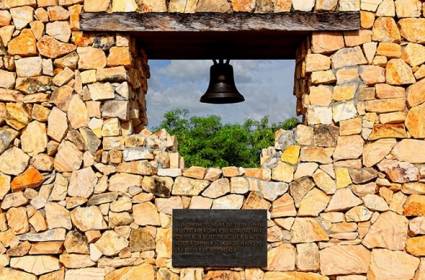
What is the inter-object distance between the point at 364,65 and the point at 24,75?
2.96 m

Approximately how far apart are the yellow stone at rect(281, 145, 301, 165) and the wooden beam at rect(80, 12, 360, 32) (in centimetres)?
102

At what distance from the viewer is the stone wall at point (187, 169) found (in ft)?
16.3

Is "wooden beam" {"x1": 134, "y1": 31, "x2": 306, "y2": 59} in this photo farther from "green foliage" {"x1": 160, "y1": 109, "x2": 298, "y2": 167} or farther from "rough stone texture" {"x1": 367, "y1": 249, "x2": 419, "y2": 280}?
"green foliage" {"x1": 160, "y1": 109, "x2": 298, "y2": 167}

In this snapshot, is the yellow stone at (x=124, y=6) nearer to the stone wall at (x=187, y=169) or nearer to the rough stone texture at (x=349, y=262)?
the stone wall at (x=187, y=169)

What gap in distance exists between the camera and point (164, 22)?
5.04m

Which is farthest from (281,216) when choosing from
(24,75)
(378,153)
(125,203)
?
(24,75)

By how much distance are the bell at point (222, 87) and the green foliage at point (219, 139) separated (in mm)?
11414

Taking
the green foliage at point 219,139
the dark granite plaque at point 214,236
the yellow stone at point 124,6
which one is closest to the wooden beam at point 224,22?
the yellow stone at point 124,6

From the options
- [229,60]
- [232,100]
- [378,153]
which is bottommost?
[378,153]

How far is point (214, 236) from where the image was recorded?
500cm

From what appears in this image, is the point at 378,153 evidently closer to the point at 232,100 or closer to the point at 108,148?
the point at 232,100

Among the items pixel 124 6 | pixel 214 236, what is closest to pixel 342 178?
pixel 214 236

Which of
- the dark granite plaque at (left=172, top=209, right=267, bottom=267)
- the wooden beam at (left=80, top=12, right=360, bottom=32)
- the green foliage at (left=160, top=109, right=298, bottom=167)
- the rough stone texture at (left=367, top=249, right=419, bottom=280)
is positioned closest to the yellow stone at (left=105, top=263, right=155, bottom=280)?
the dark granite plaque at (left=172, top=209, right=267, bottom=267)

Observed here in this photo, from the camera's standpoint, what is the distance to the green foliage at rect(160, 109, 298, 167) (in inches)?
711
